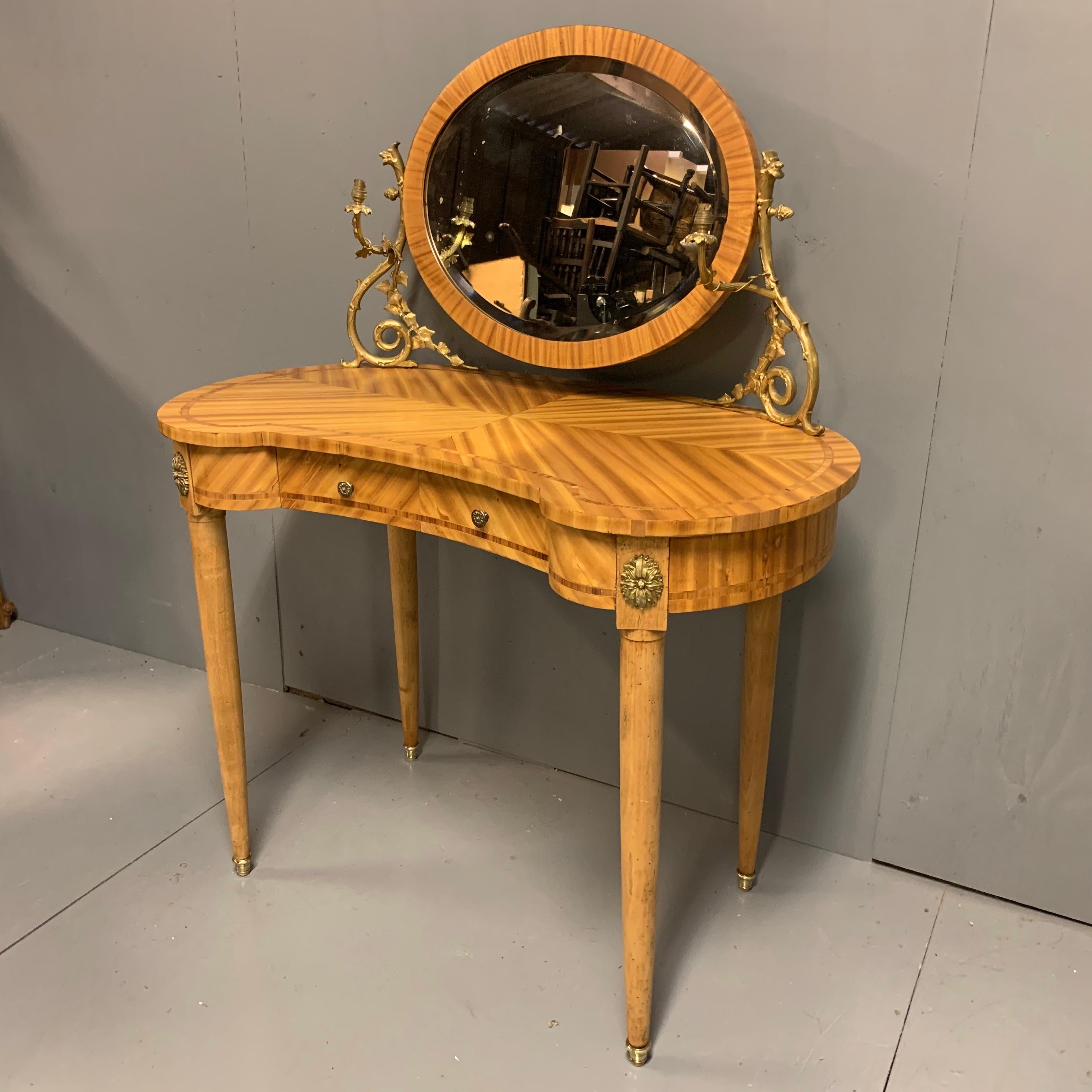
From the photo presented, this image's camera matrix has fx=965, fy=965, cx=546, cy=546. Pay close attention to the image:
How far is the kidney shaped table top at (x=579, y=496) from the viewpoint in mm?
1130

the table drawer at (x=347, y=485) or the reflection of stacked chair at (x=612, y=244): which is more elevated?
the reflection of stacked chair at (x=612, y=244)

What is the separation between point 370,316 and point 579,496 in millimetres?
952

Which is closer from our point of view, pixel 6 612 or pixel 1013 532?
pixel 1013 532

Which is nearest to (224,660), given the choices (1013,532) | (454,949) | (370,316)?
(454,949)

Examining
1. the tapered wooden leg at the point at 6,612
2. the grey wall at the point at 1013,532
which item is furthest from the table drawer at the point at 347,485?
the tapered wooden leg at the point at 6,612

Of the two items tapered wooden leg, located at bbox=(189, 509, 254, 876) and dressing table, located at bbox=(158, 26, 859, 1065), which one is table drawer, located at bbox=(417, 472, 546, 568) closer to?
dressing table, located at bbox=(158, 26, 859, 1065)

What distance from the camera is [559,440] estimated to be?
1.34 m

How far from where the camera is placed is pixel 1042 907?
1.66m

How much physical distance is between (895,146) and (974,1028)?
1309 millimetres

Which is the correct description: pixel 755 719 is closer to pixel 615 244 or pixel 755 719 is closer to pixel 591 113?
pixel 615 244

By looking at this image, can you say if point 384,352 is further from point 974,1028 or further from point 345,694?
point 974,1028

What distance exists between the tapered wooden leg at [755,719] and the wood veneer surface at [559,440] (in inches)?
12.1

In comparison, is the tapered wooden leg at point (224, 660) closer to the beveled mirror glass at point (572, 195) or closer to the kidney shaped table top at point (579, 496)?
the kidney shaped table top at point (579, 496)

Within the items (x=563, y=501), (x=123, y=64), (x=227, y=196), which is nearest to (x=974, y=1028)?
(x=563, y=501)
